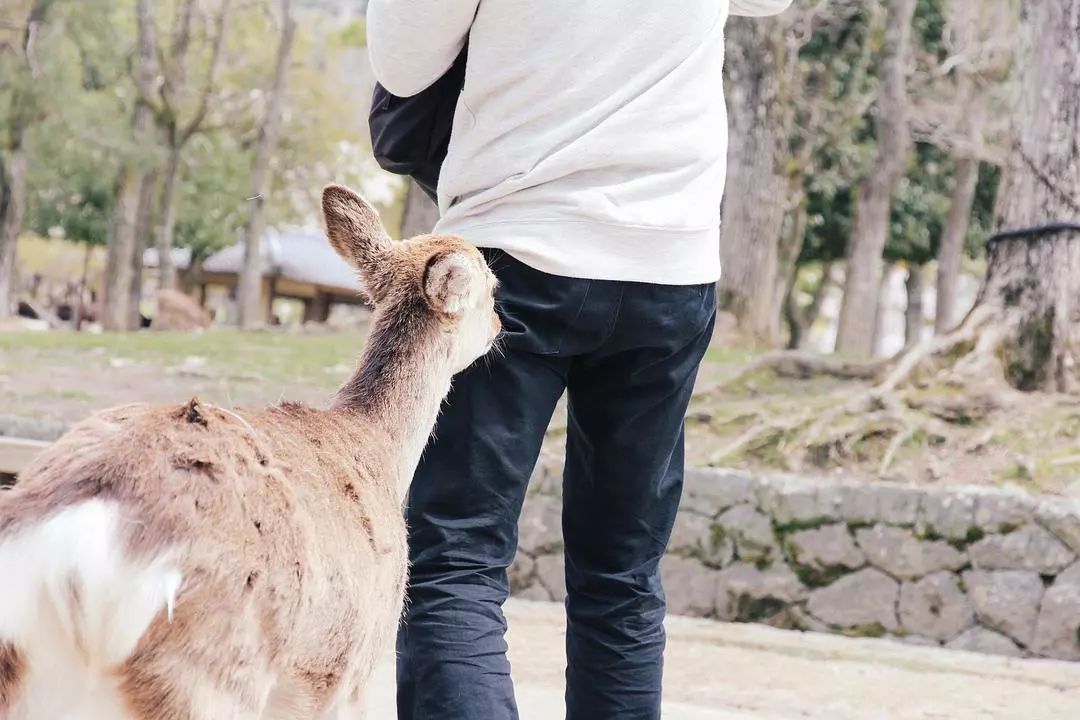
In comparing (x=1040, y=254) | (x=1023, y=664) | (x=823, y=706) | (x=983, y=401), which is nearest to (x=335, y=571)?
(x=823, y=706)

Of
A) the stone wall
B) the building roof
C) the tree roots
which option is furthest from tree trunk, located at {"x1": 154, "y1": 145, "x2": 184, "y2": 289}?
the stone wall

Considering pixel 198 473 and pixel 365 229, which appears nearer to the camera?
pixel 198 473

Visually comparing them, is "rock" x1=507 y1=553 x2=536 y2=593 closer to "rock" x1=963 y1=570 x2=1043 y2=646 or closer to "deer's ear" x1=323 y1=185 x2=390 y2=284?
"rock" x1=963 y1=570 x2=1043 y2=646

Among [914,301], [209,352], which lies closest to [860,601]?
[209,352]

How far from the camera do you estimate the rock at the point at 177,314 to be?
21.8 metres

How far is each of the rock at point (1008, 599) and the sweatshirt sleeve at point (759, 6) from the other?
3888mm

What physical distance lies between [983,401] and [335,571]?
19.9 feet

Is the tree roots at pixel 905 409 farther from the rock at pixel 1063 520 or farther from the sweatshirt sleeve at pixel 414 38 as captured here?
the sweatshirt sleeve at pixel 414 38

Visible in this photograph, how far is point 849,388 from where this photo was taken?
888 cm

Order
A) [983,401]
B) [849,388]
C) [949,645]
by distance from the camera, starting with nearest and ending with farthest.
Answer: [949,645] < [983,401] < [849,388]

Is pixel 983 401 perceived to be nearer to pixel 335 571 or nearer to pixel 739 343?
pixel 739 343

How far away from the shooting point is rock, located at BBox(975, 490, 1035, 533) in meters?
6.38

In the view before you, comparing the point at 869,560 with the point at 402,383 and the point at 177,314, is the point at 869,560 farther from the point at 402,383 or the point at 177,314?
the point at 177,314

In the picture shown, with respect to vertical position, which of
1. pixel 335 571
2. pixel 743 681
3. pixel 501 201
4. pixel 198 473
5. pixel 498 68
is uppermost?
pixel 498 68
